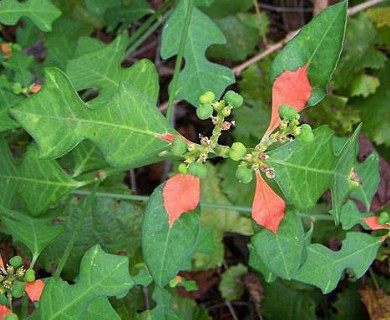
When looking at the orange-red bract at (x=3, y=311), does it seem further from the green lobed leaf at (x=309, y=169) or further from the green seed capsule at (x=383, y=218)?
the green seed capsule at (x=383, y=218)

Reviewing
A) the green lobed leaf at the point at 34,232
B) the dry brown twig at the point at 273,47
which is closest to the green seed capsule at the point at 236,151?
the green lobed leaf at the point at 34,232

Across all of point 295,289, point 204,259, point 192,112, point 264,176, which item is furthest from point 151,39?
point 264,176

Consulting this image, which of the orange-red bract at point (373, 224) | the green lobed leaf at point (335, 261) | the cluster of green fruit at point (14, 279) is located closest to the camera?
the cluster of green fruit at point (14, 279)

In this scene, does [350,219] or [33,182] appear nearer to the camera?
[33,182]

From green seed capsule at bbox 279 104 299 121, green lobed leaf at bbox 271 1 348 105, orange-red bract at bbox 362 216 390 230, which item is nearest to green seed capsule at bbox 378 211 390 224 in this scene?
orange-red bract at bbox 362 216 390 230

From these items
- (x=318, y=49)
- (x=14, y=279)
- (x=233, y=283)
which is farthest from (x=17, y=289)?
(x=233, y=283)

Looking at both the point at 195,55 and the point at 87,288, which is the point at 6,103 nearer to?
the point at 195,55

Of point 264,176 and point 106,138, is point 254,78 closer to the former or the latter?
point 264,176
